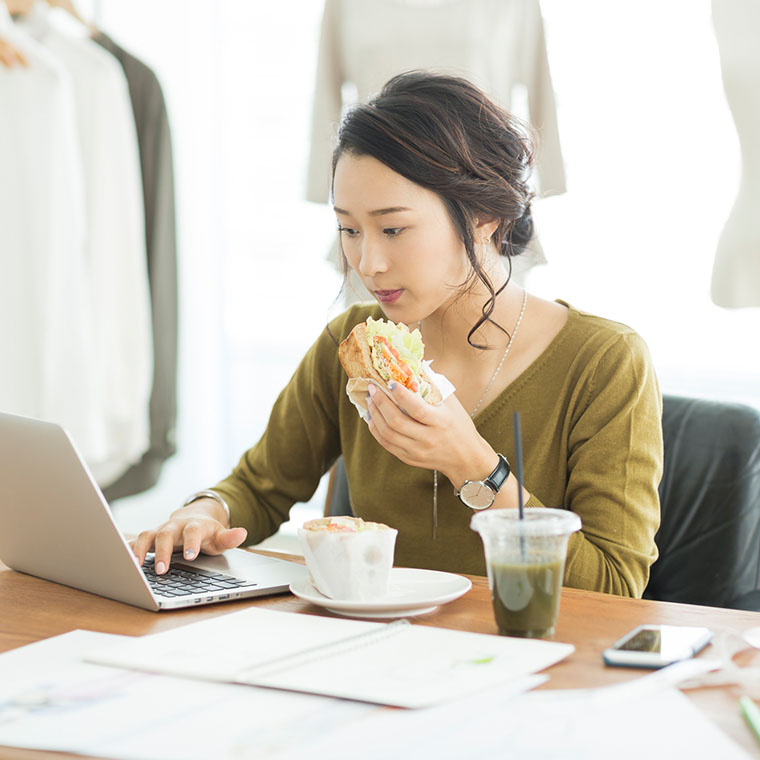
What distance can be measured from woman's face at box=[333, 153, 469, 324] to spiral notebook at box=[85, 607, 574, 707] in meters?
0.58

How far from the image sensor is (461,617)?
933mm

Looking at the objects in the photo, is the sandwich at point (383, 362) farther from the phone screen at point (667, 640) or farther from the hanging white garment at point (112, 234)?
the hanging white garment at point (112, 234)

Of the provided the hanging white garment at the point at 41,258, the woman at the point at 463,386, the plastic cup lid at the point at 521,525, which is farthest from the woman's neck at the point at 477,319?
the hanging white garment at the point at 41,258

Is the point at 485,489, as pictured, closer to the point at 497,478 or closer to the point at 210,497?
the point at 497,478

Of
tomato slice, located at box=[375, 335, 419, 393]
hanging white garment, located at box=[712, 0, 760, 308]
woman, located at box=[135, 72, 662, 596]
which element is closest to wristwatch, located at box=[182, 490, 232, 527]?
woman, located at box=[135, 72, 662, 596]

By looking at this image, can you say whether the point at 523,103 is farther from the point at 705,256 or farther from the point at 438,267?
the point at 438,267

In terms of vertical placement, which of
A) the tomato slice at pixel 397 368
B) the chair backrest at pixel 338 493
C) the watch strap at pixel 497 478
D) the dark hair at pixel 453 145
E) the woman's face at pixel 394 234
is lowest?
the chair backrest at pixel 338 493

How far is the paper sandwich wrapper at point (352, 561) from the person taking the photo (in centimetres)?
94

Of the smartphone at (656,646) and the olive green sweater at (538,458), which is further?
the olive green sweater at (538,458)

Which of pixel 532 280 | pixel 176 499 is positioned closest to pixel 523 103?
pixel 532 280

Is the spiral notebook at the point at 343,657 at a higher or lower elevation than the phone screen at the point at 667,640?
lower

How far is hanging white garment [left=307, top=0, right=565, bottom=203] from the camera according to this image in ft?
7.30

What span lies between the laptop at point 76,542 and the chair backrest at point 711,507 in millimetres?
593

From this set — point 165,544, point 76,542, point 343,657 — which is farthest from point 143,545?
point 343,657
